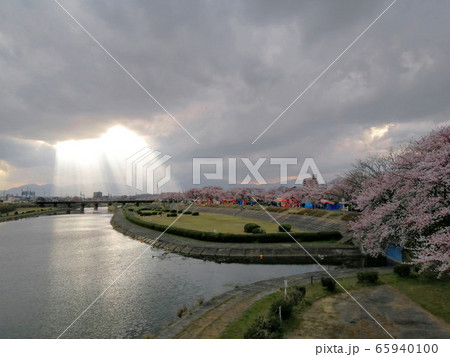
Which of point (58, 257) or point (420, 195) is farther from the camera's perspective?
point (58, 257)

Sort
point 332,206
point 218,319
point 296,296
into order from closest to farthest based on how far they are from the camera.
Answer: point 218,319
point 296,296
point 332,206

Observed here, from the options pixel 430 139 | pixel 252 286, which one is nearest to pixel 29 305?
pixel 252 286

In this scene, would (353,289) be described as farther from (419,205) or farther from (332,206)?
(332,206)

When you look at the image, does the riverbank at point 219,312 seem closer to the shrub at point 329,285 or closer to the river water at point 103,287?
the river water at point 103,287

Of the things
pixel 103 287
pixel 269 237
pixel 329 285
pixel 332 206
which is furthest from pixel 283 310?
pixel 332 206

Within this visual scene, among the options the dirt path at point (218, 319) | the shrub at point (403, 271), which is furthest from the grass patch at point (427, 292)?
the dirt path at point (218, 319)

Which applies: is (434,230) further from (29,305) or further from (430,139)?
(29,305)
